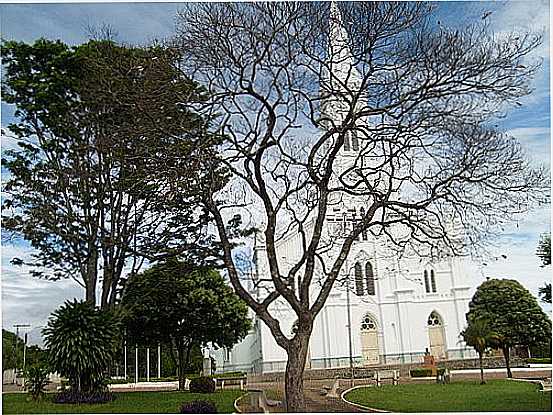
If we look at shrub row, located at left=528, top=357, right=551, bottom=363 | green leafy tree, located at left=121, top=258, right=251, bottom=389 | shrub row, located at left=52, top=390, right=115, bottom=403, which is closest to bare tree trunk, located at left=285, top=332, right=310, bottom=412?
shrub row, located at left=52, top=390, right=115, bottom=403

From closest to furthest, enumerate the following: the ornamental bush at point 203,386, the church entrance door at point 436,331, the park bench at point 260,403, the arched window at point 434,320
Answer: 1. the park bench at point 260,403
2. the ornamental bush at point 203,386
3. the church entrance door at point 436,331
4. the arched window at point 434,320

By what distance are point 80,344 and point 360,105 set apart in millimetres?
5143

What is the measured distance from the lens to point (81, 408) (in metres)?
8.70

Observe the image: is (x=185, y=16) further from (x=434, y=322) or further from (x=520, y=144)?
(x=434, y=322)

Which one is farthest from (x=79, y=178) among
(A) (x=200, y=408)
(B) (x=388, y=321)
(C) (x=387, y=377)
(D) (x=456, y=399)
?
(B) (x=388, y=321)

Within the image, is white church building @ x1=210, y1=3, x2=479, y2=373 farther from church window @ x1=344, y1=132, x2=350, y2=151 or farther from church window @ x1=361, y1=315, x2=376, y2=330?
church window @ x1=344, y1=132, x2=350, y2=151

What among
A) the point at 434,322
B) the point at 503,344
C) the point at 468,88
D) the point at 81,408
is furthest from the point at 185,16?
the point at 434,322

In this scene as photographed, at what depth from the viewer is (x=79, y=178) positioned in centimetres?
1041

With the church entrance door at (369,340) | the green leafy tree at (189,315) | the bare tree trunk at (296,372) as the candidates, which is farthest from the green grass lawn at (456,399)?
the church entrance door at (369,340)

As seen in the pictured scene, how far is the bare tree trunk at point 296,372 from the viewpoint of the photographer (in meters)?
8.12

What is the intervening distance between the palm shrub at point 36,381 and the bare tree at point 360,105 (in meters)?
3.46

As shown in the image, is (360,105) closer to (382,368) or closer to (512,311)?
(382,368)

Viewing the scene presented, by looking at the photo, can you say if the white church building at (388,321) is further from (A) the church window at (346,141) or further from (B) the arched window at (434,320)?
(A) the church window at (346,141)

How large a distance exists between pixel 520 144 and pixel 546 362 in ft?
35.3
